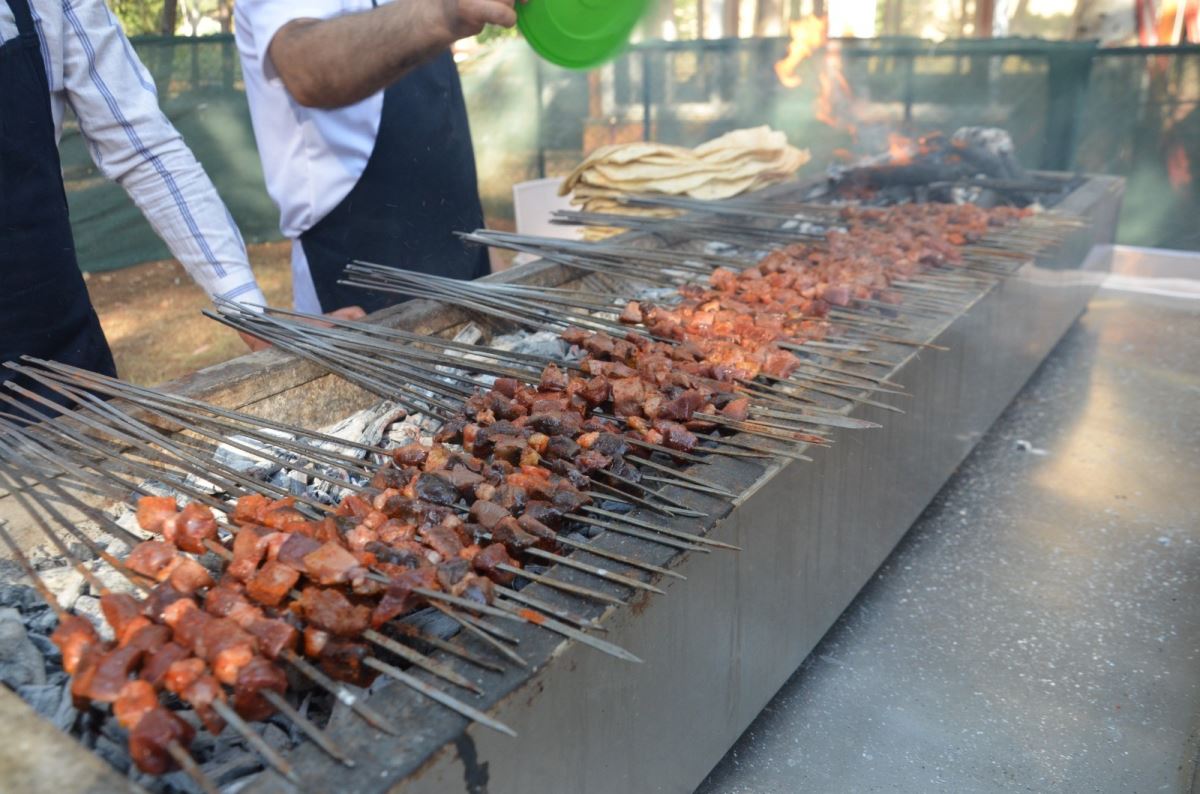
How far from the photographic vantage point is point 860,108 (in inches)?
389

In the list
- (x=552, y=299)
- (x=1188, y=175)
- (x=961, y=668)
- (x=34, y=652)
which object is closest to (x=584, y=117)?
(x=1188, y=175)

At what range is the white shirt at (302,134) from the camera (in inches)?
156

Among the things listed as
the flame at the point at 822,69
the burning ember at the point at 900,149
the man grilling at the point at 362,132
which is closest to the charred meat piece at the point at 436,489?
the man grilling at the point at 362,132

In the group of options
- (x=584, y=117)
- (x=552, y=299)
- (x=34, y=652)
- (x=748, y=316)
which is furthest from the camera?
(x=584, y=117)

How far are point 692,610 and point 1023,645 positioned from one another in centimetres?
181

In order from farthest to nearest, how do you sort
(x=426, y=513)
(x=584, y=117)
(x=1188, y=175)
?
(x=584, y=117)
(x=1188, y=175)
(x=426, y=513)

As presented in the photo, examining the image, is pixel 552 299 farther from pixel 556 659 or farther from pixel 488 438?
pixel 556 659

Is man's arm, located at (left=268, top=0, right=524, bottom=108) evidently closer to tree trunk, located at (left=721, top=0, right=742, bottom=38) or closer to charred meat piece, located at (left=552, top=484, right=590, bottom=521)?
charred meat piece, located at (left=552, top=484, right=590, bottom=521)

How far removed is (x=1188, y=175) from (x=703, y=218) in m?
5.82

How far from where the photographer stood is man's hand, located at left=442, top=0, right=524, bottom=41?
3389mm

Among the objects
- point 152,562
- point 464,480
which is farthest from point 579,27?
point 152,562

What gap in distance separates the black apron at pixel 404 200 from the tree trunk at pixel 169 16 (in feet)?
23.3

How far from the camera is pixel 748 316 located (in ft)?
11.5

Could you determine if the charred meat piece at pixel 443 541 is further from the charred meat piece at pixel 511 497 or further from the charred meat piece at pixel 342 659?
the charred meat piece at pixel 342 659
